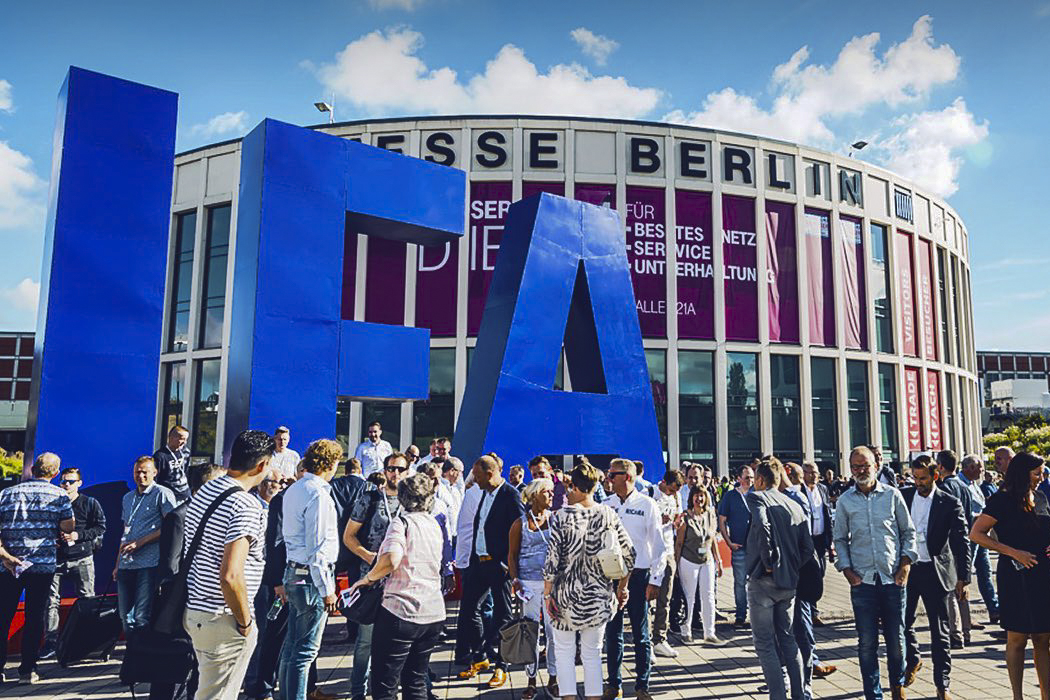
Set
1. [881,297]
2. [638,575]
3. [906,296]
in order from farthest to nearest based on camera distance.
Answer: [906,296], [881,297], [638,575]

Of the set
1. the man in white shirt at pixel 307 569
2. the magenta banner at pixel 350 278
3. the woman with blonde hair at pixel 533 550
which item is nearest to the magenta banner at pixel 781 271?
the magenta banner at pixel 350 278

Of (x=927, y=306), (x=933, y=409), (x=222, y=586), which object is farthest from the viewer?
(x=927, y=306)

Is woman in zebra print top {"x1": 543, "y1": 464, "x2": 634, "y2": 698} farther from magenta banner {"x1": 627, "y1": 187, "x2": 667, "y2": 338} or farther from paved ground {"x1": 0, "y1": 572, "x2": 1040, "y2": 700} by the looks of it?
magenta banner {"x1": 627, "y1": 187, "x2": 667, "y2": 338}

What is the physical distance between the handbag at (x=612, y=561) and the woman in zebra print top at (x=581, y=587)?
0.03 m

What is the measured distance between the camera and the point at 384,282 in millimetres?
23516

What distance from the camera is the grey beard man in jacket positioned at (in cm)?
461

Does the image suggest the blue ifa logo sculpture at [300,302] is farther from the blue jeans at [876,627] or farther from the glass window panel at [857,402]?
the glass window panel at [857,402]

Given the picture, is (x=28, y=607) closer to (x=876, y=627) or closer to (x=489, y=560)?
A: (x=489, y=560)

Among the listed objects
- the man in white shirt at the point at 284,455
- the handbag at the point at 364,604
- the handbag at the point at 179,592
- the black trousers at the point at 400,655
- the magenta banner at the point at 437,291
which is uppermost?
the magenta banner at the point at 437,291

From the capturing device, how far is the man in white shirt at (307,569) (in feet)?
14.1

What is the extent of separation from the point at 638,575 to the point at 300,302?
5141 mm

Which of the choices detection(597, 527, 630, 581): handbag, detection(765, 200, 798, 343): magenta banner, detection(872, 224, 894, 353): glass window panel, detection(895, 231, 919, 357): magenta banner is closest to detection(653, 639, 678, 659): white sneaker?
detection(597, 527, 630, 581): handbag

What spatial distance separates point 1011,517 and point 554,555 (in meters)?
2.93

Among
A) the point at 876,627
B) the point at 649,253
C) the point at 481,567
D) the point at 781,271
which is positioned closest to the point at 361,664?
the point at 481,567
